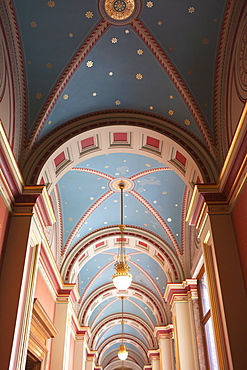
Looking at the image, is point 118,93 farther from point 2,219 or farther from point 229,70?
point 2,219

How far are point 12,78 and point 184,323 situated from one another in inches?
305

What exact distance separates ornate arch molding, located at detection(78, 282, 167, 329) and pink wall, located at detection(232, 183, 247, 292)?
1008cm

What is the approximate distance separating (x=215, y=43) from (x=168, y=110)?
1643 mm

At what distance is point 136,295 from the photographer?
17.3 metres

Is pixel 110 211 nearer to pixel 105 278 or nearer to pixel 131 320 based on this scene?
pixel 105 278

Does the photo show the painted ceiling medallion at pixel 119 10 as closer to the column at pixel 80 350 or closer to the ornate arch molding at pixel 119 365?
the column at pixel 80 350

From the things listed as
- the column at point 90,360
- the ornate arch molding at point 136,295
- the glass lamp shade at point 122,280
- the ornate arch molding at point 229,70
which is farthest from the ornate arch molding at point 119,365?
the ornate arch molding at point 229,70

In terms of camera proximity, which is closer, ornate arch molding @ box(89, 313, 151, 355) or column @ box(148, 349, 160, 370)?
column @ box(148, 349, 160, 370)

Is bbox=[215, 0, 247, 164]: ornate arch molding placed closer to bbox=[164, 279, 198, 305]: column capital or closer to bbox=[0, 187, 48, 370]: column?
bbox=[0, 187, 48, 370]: column

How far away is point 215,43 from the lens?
665cm

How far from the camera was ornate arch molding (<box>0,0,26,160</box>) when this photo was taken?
6086mm

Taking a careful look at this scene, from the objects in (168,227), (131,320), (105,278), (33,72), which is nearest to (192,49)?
(33,72)

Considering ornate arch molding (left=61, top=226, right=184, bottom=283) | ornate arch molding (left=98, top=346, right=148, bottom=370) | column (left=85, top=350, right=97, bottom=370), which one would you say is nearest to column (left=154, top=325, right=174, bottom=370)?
ornate arch molding (left=61, top=226, right=184, bottom=283)

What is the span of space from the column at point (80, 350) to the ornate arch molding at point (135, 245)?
3.35m
